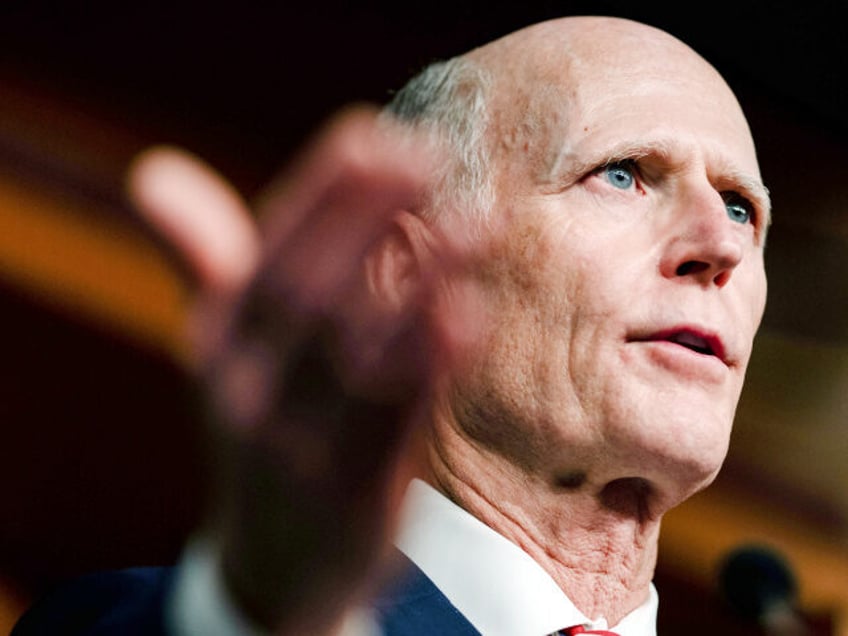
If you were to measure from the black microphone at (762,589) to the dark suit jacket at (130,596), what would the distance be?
54 cm

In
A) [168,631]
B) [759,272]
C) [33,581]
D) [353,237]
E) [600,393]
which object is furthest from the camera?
[33,581]

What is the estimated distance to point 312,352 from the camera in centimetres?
51

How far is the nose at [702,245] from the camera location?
985 mm

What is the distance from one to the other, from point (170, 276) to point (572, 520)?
0.47 metres

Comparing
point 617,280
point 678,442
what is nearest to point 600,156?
point 617,280

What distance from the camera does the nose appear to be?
98 cm

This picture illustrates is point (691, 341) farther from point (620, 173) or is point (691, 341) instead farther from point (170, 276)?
point (170, 276)

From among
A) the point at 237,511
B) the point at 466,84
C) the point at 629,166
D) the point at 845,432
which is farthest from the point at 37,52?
the point at 845,432

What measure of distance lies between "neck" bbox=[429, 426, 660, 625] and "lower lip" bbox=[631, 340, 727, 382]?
0.12m

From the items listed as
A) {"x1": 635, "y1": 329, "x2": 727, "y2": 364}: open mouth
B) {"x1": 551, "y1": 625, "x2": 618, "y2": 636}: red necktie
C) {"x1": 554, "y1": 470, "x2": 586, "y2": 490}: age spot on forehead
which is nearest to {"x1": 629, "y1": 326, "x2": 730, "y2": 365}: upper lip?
{"x1": 635, "y1": 329, "x2": 727, "y2": 364}: open mouth

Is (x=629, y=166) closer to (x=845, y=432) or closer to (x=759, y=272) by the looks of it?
(x=759, y=272)

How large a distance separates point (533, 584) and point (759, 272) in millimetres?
388

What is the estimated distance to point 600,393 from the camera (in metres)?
0.98

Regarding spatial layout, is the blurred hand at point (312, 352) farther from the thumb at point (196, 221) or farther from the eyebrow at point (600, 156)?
the eyebrow at point (600, 156)
